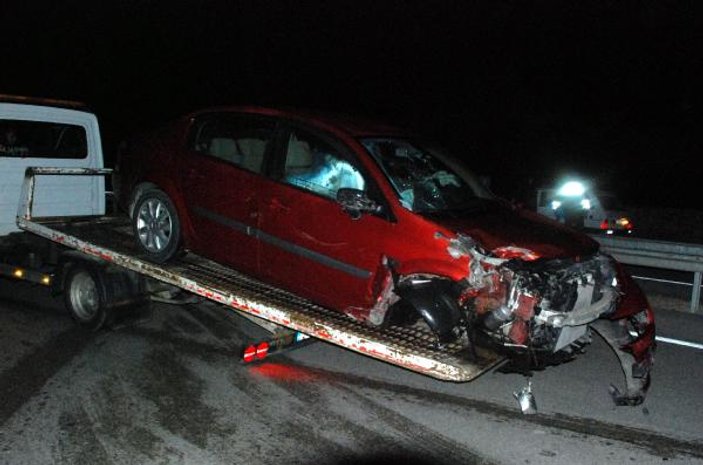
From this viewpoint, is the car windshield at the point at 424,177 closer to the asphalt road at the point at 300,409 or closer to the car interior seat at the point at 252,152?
the car interior seat at the point at 252,152

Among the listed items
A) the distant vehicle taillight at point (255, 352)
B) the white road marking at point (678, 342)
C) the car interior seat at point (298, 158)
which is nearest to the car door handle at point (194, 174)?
the car interior seat at point (298, 158)

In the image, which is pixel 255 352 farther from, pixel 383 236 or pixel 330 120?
pixel 330 120

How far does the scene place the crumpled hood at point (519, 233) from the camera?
4391mm

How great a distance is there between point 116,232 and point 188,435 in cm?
341

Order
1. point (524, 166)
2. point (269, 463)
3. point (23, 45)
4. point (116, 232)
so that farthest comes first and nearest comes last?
point (23, 45) < point (524, 166) < point (116, 232) < point (269, 463)

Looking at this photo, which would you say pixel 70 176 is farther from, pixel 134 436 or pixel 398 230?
pixel 398 230

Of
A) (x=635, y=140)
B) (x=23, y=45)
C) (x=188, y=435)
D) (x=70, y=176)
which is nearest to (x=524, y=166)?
(x=635, y=140)

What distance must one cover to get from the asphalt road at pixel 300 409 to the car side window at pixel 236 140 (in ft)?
5.86

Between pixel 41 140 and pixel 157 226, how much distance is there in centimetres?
240

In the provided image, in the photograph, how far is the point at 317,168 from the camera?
5.12m

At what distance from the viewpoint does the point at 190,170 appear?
5.86 meters

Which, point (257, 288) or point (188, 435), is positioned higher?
point (257, 288)

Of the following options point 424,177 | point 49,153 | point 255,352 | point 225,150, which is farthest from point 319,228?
point 49,153

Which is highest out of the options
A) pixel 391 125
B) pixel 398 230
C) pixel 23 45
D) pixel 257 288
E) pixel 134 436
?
pixel 23 45
